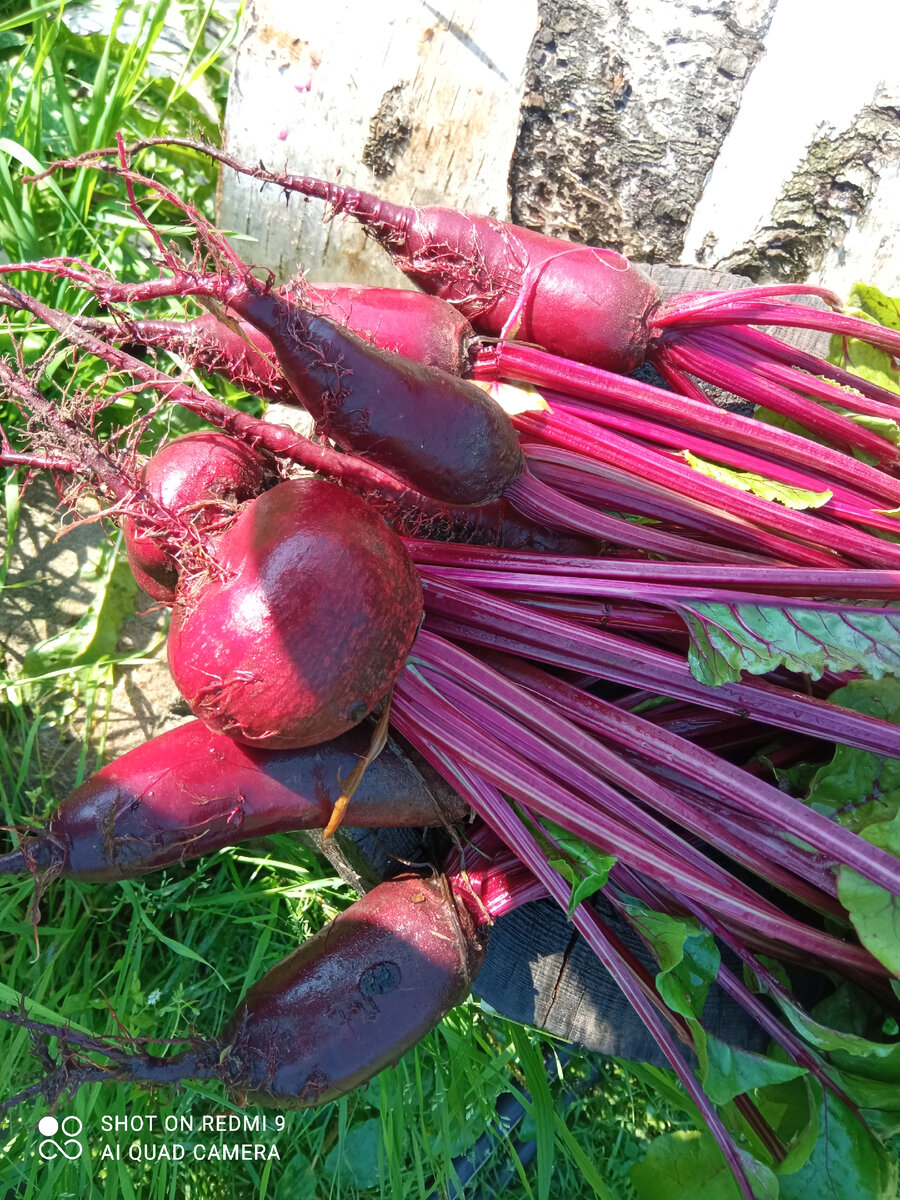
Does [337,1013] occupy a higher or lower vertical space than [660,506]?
lower

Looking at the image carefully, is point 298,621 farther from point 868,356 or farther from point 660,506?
point 868,356

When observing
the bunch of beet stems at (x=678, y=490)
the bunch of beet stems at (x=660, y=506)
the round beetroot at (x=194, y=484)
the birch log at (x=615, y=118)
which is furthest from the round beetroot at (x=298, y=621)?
the birch log at (x=615, y=118)

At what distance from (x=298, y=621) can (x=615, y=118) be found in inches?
68.2

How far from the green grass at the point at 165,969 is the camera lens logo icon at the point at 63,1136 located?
0.07 feet

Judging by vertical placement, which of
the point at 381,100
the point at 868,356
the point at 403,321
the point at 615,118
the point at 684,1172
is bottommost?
the point at 684,1172

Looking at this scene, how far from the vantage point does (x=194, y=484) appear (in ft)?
5.82

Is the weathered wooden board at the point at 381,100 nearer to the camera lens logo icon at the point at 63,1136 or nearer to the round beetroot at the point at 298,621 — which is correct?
the round beetroot at the point at 298,621

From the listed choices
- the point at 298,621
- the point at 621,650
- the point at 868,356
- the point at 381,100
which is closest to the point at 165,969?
the point at 298,621

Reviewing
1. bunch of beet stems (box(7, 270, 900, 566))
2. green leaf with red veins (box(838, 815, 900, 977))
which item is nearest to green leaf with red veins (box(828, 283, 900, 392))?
bunch of beet stems (box(7, 270, 900, 566))

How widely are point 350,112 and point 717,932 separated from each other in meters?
2.43

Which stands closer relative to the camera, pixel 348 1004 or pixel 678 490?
pixel 348 1004

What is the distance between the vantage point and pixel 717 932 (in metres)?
1.83

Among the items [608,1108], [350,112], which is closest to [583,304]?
[350,112]

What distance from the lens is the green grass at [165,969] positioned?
7.65 ft
